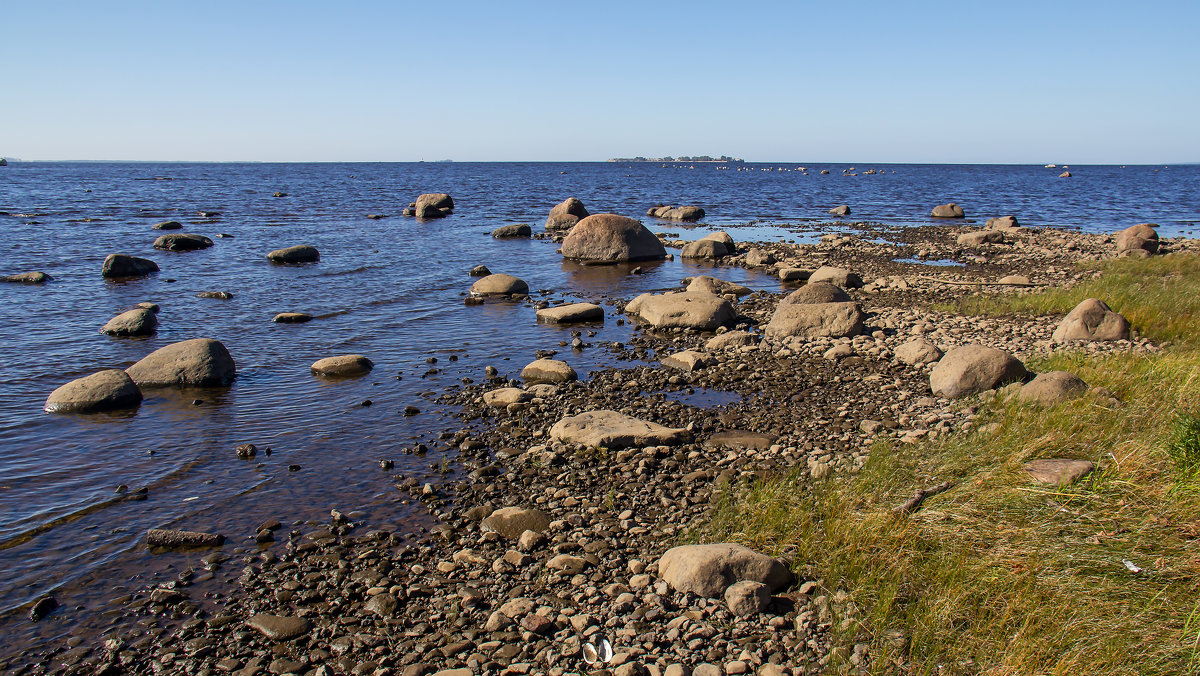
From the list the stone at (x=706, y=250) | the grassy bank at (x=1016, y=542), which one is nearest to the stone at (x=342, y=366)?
the grassy bank at (x=1016, y=542)

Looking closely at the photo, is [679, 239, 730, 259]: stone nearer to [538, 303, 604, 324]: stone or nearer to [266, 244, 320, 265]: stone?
[538, 303, 604, 324]: stone

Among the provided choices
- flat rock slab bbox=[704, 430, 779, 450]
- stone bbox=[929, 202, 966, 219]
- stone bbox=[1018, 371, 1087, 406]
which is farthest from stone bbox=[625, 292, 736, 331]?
stone bbox=[929, 202, 966, 219]

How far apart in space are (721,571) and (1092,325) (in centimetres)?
1098

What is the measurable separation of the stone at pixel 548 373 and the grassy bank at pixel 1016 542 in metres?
5.36

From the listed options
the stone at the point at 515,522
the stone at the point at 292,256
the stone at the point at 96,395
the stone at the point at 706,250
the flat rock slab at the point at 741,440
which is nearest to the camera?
the stone at the point at 515,522

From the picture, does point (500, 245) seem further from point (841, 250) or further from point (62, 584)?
point (62, 584)

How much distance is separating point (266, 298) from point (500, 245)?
44.4 ft

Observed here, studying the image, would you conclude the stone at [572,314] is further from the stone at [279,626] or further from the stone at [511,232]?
the stone at [511,232]

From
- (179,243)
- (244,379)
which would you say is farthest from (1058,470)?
(179,243)

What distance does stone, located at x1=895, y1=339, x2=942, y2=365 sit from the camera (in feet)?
40.4

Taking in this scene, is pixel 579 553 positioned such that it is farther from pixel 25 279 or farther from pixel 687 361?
pixel 25 279

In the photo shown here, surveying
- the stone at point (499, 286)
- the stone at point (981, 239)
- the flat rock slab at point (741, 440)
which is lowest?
the flat rock slab at point (741, 440)

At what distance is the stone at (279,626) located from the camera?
18.8 feet

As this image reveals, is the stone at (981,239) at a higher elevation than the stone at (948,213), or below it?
below
